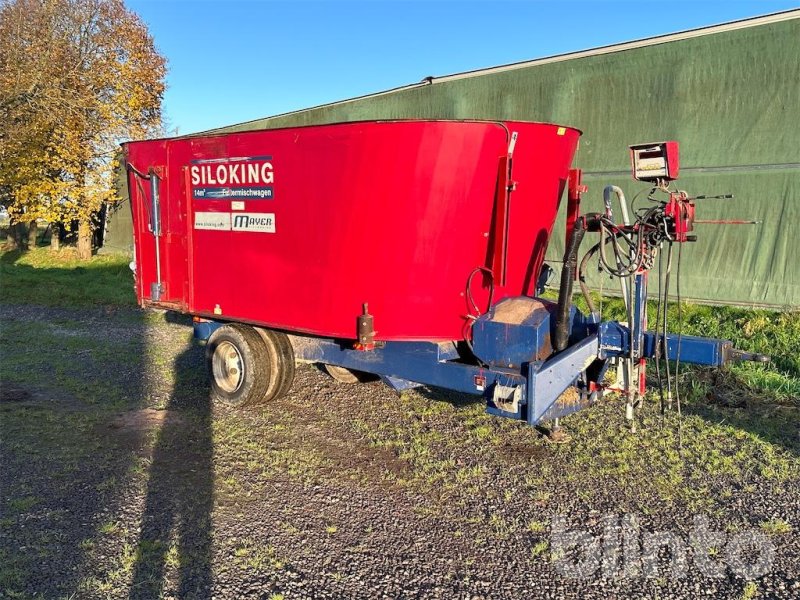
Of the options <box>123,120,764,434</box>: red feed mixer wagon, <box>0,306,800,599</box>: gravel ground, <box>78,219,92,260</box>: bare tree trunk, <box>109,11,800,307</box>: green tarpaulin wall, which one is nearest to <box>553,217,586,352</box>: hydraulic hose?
<box>123,120,764,434</box>: red feed mixer wagon

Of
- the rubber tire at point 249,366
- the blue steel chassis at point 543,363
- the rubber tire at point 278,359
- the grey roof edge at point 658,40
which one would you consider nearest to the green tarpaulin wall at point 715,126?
the grey roof edge at point 658,40

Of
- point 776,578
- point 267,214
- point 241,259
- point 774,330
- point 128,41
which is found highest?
point 128,41

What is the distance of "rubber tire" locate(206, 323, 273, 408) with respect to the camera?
5.66 metres

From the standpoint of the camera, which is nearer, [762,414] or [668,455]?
[668,455]

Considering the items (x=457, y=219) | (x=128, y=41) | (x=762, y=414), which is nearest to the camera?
(x=457, y=219)

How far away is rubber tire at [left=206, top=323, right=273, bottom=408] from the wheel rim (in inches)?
2.6

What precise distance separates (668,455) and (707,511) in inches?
33.5

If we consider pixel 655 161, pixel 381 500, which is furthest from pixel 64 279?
pixel 655 161

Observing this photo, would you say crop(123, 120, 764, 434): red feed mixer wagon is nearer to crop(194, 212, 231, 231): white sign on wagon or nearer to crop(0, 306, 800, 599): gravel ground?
crop(194, 212, 231, 231): white sign on wagon

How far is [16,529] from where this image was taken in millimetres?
3592

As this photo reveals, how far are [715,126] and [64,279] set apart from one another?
14.5 m

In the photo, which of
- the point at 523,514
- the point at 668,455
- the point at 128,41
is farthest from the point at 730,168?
the point at 128,41

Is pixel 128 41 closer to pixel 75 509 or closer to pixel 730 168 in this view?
pixel 730 168

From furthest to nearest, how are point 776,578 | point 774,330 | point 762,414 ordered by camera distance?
point 774,330 → point 762,414 → point 776,578
